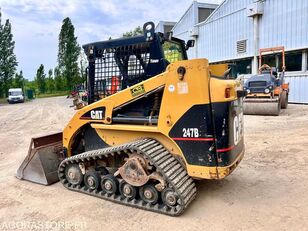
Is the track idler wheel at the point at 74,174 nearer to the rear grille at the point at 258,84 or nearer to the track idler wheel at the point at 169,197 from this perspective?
the track idler wheel at the point at 169,197

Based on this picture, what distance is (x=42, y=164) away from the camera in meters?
4.76

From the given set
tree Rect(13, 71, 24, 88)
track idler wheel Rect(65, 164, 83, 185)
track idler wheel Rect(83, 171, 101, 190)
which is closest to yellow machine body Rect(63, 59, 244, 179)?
track idler wheel Rect(83, 171, 101, 190)

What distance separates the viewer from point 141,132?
3.98m

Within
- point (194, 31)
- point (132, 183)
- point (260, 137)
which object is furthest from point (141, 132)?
point (194, 31)

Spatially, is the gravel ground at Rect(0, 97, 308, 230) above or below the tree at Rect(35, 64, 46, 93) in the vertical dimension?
below

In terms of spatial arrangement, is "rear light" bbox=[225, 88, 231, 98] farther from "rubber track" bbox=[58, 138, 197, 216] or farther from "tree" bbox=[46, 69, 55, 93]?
"tree" bbox=[46, 69, 55, 93]

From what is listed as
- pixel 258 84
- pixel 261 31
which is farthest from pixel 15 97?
pixel 258 84

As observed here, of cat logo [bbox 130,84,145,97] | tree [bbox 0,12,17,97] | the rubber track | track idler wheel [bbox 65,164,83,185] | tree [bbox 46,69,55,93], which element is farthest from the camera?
tree [bbox 46,69,55,93]

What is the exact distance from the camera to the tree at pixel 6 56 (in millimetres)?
40938

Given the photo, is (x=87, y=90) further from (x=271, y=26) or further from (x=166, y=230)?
(x=271, y=26)

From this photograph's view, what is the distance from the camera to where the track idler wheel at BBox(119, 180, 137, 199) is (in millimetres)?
3816

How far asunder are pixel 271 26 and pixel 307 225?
1481cm

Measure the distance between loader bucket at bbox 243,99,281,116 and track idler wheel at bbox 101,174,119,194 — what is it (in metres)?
8.73

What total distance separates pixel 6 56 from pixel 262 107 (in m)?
39.6
